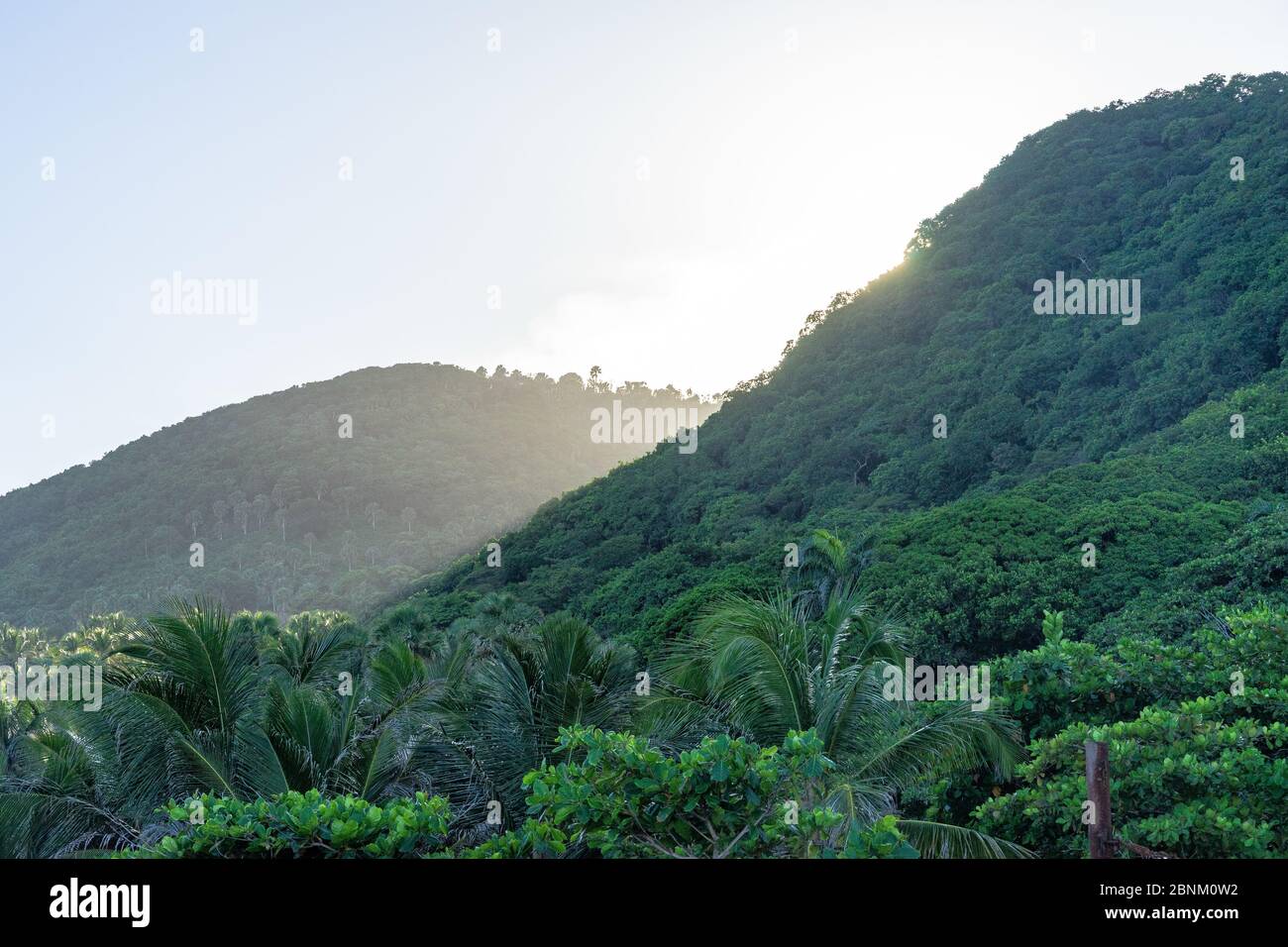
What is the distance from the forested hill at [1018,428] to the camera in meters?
28.1

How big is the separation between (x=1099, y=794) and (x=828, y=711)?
13.6 ft

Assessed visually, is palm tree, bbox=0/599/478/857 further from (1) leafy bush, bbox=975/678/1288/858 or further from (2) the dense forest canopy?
(1) leafy bush, bbox=975/678/1288/858

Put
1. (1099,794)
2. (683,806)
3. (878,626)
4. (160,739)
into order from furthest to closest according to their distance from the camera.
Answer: (878,626)
(160,739)
(1099,794)
(683,806)

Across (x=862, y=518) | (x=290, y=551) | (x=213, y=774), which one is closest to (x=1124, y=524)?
(x=862, y=518)

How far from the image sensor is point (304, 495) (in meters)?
118

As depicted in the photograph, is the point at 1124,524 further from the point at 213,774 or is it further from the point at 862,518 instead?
the point at 213,774

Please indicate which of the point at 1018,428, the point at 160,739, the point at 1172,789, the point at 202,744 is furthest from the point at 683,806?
the point at 1018,428

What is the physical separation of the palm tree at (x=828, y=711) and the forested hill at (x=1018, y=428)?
1493 centimetres

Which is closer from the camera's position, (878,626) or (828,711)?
(828,711)

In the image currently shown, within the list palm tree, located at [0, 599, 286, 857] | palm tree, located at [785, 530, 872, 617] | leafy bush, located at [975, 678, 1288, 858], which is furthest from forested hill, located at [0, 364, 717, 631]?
leafy bush, located at [975, 678, 1288, 858]

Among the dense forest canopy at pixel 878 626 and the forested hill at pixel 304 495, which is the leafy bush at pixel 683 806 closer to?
the dense forest canopy at pixel 878 626

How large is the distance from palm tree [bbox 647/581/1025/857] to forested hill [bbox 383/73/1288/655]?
14.9 metres

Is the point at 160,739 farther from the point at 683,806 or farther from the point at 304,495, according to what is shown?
the point at 304,495

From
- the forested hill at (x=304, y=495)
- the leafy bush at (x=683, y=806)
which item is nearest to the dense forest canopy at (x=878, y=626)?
the leafy bush at (x=683, y=806)
